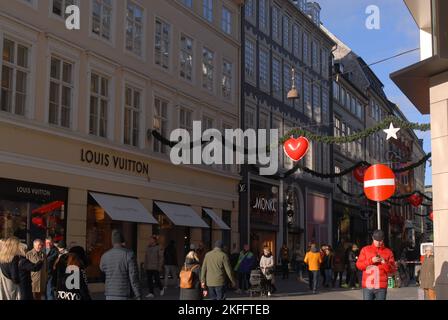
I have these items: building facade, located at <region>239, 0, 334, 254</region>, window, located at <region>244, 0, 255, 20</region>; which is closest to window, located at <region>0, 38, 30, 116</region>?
building facade, located at <region>239, 0, 334, 254</region>

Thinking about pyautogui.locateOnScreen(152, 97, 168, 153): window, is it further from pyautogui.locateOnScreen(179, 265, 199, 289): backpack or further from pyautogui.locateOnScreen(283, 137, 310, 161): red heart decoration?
pyautogui.locateOnScreen(179, 265, 199, 289): backpack

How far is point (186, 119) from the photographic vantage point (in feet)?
94.2

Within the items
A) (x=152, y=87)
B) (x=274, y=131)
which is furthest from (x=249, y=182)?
(x=152, y=87)

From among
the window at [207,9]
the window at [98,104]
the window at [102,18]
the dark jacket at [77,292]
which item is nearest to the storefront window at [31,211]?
the window at [98,104]

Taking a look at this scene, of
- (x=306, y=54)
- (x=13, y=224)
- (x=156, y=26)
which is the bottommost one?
(x=13, y=224)

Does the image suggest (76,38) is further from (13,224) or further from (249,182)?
(249,182)

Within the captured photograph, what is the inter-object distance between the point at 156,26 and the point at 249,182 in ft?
35.0

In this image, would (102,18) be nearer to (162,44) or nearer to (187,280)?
(162,44)

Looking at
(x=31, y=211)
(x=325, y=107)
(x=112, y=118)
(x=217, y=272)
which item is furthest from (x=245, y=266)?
(x=325, y=107)

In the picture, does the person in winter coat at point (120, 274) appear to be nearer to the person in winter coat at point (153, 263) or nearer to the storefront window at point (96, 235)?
the person in winter coat at point (153, 263)

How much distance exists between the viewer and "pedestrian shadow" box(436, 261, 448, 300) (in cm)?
1191

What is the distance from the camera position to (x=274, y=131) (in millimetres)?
37531

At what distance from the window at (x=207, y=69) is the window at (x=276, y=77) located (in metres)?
8.03
